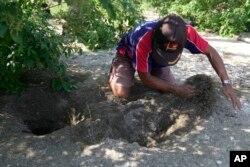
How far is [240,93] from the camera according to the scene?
398 cm

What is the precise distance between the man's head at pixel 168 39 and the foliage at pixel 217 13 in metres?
3.64

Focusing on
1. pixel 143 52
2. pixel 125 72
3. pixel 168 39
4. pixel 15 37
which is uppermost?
pixel 15 37

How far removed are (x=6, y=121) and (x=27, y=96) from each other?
0.45 metres

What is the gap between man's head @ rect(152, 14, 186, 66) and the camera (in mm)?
3146

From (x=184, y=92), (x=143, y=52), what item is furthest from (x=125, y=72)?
(x=184, y=92)

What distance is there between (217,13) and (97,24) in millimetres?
2775

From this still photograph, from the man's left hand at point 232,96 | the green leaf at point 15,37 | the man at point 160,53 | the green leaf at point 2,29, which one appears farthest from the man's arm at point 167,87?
the green leaf at point 2,29

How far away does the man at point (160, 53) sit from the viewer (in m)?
3.20

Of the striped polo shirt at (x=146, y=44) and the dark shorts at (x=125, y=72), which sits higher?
the striped polo shirt at (x=146, y=44)

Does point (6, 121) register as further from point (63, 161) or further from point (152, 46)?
point (152, 46)

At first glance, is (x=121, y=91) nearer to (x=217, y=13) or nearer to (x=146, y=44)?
(x=146, y=44)

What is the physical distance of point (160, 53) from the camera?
10.8 feet

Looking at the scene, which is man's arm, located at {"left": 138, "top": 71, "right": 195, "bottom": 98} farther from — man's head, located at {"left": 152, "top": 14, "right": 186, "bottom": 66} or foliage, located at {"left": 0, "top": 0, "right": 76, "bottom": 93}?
foliage, located at {"left": 0, "top": 0, "right": 76, "bottom": 93}

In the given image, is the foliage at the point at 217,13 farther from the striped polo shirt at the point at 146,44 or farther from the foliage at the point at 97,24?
the striped polo shirt at the point at 146,44
